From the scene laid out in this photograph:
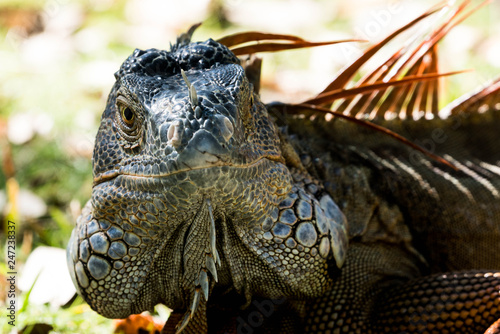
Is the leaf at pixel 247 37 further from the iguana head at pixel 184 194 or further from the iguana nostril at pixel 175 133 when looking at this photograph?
the iguana nostril at pixel 175 133

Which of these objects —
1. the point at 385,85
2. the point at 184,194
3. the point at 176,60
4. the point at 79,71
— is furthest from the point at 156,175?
the point at 79,71

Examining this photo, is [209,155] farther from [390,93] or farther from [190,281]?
[390,93]

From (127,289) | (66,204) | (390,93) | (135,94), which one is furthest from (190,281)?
(66,204)

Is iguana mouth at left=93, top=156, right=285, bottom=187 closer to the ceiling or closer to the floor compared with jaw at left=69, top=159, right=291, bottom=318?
closer to the ceiling

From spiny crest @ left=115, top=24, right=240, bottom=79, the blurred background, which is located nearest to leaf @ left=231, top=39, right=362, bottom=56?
the blurred background

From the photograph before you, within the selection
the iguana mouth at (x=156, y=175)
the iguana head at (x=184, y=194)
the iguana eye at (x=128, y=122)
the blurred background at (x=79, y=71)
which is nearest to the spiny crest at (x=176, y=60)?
the iguana head at (x=184, y=194)

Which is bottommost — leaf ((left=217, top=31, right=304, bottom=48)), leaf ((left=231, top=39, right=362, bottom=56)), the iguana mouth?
the iguana mouth

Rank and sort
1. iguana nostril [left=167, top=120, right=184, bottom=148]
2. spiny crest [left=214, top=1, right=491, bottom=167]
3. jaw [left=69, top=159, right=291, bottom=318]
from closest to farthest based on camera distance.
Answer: iguana nostril [left=167, top=120, right=184, bottom=148], jaw [left=69, top=159, right=291, bottom=318], spiny crest [left=214, top=1, right=491, bottom=167]

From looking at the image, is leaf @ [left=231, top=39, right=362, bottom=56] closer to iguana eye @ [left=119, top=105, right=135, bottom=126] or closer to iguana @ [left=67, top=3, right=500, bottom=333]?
iguana @ [left=67, top=3, right=500, bottom=333]

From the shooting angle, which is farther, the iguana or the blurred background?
the blurred background

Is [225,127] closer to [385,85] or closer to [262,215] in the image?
[262,215]
